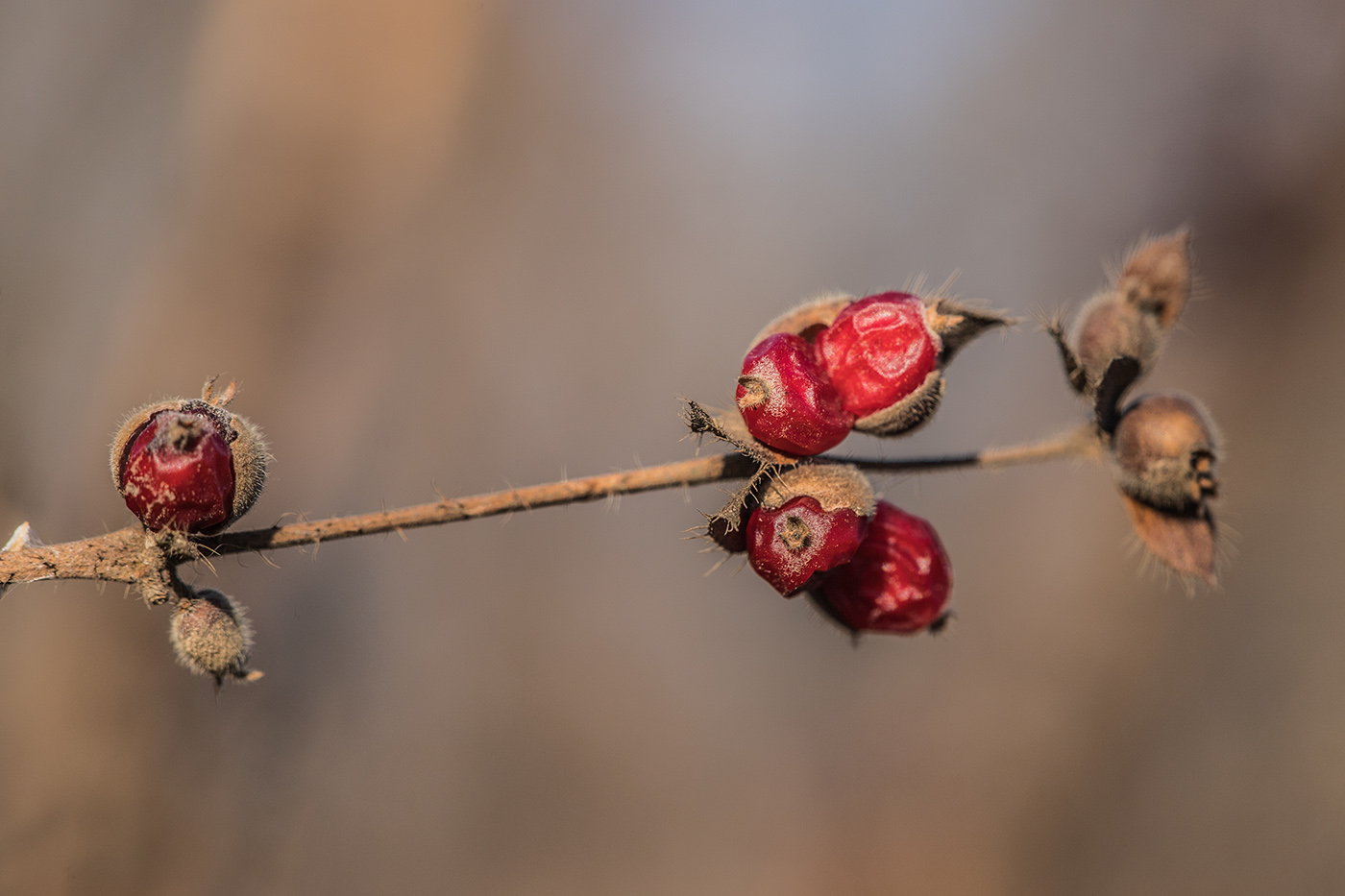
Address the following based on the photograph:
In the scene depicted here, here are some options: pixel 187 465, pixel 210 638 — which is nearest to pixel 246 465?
pixel 187 465

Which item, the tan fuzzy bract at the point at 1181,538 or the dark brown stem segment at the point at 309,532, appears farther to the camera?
the tan fuzzy bract at the point at 1181,538

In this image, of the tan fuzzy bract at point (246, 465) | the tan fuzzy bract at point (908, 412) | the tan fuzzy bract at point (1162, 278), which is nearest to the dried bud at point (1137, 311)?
the tan fuzzy bract at point (1162, 278)

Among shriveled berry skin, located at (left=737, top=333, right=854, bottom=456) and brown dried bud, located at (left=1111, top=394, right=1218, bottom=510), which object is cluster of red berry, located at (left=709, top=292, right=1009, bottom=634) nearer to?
shriveled berry skin, located at (left=737, top=333, right=854, bottom=456)

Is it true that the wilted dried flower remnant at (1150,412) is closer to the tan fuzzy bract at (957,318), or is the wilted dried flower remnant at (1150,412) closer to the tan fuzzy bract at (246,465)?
the tan fuzzy bract at (957,318)

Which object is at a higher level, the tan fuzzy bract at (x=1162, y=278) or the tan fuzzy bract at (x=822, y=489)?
the tan fuzzy bract at (x=1162, y=278)

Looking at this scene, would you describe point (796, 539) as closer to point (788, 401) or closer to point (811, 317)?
point (788, 401)

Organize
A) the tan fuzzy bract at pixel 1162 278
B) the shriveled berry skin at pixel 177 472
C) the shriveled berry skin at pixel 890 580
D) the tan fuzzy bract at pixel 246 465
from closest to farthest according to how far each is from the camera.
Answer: the shriveled berry skin at pixel 177 472 → the tan fuzzy bract at pixel 246 465 → the shriveled berry skin at pixel 890 580 → the tan fuzzy bract at pixel 1162 278

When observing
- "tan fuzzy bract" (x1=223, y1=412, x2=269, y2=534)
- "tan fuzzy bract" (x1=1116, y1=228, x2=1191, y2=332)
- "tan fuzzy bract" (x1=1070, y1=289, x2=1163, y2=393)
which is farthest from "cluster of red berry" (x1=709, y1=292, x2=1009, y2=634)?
"tan fuzzy bract" (x1=223, y1=412, x2=269, y2=534)

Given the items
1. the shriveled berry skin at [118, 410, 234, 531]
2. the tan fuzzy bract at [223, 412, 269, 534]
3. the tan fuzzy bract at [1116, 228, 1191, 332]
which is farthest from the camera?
the tan fuzzy bract at [1116, 228, 1191, 332]

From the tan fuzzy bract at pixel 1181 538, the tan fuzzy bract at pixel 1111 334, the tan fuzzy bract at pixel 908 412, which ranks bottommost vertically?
the tan fuzzy bract at pixel 1181 538
